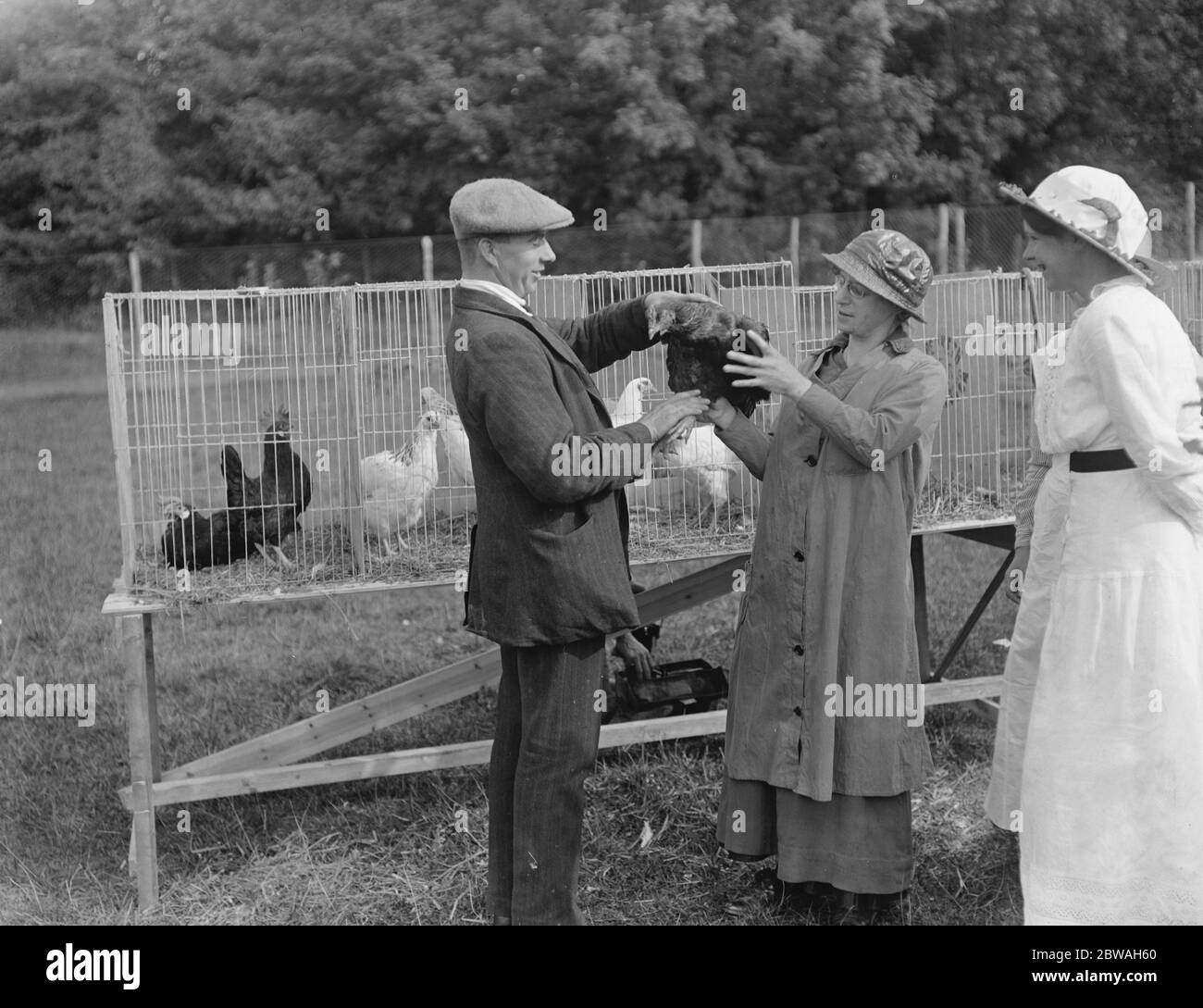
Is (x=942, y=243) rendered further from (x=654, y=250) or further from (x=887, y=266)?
(x=887, y=266)

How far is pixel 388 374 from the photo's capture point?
548cm

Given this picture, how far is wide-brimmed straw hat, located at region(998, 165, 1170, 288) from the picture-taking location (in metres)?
3.48

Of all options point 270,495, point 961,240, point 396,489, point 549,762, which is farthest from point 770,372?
point 961,240

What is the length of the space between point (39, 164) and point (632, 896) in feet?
63.7

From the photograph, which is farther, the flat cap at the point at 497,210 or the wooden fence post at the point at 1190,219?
the wooden fence post at the point at 1190,219

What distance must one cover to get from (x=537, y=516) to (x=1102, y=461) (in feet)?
5.01

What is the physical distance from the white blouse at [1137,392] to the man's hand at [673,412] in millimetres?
1005

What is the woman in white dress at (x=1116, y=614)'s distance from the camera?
3.42 metres

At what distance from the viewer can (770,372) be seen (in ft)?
12.3

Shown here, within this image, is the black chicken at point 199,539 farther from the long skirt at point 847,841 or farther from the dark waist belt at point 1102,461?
the dark waist belt at point 1102,461

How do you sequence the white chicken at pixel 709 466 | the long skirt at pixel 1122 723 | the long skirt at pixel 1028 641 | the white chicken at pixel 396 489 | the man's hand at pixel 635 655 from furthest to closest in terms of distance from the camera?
1. the man's hand at pixel 635 655
2. the white chicken at pixel 709 466
3. the white chicken at pixel 396 489
4. the long skirt at pixel 1028 641
5. the long skirt at pixel 1122 723

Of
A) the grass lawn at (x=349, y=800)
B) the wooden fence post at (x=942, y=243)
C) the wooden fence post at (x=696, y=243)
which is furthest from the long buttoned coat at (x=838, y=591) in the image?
the wooden fence post at (x=942, y=243)
